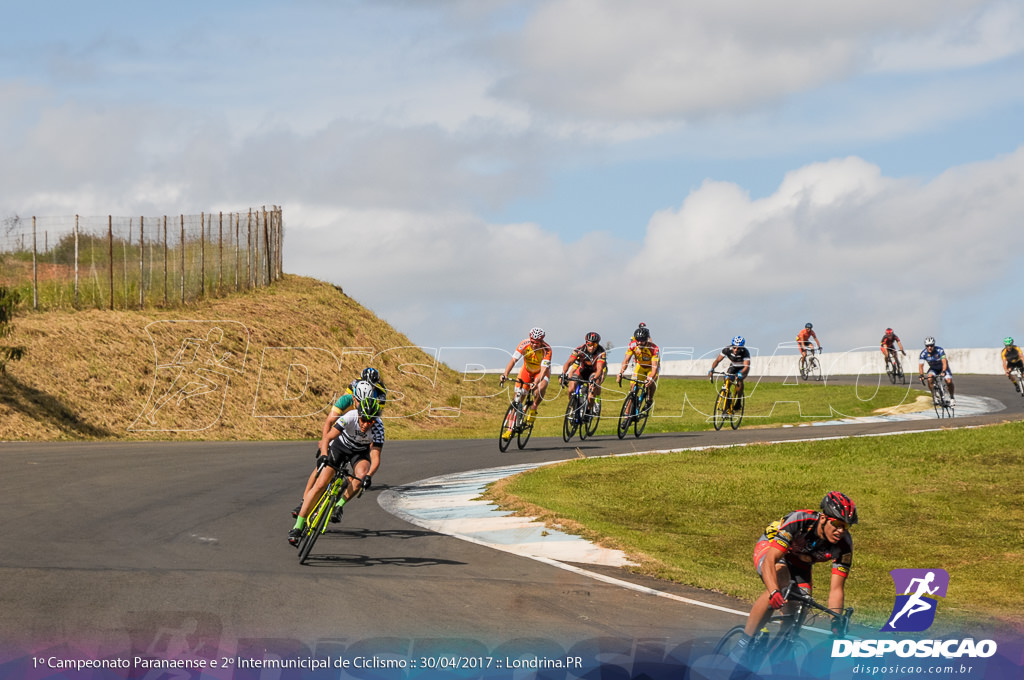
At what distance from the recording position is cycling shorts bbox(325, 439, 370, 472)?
12.1 metres

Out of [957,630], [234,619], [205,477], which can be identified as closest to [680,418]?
[205,477]

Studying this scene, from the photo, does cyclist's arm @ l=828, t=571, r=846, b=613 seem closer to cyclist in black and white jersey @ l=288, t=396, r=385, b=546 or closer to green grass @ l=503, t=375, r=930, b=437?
cyclist in black and white jersey @ l=288, t=396, r=385, b=546

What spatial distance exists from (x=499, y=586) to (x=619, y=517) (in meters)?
6.65

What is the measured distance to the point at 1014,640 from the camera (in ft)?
32.4

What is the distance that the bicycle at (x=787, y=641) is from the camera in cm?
699

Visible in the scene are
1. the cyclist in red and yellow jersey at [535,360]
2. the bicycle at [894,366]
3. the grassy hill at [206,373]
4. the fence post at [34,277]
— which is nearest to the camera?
the cyclist in red and yellow jersey at [535,360]

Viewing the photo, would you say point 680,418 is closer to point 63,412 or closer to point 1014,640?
point 63,412

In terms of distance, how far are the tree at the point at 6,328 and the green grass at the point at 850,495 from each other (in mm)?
15036

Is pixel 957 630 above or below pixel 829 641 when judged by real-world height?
below

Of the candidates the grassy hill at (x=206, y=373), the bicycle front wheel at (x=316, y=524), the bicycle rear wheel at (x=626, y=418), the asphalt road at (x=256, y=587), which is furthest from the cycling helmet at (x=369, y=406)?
the grassy hill at (x=206, y=373)

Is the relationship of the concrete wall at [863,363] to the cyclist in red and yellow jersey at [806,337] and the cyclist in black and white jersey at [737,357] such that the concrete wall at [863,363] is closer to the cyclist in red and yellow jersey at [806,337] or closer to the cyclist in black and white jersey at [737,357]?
the cyclist in red and yellow jersey at [806,337]

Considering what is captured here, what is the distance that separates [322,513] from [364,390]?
141 cm

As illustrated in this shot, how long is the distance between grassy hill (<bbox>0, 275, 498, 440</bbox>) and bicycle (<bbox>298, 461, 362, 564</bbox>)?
55.0ft

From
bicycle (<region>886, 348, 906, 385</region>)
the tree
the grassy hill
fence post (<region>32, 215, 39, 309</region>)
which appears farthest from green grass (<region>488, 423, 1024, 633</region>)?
bicycle (<region>886, 348, 906, 385</region>)
